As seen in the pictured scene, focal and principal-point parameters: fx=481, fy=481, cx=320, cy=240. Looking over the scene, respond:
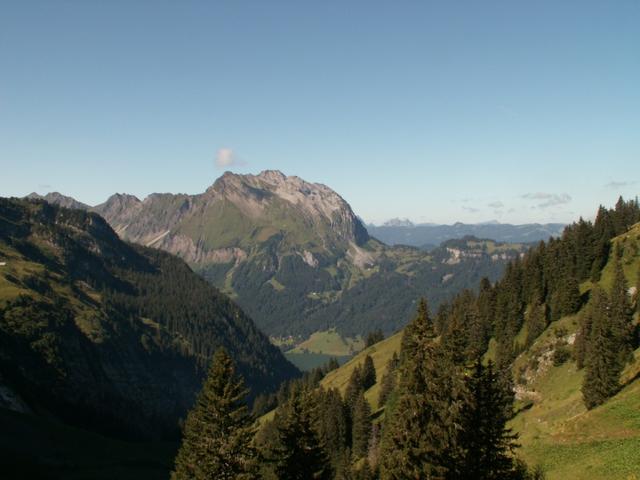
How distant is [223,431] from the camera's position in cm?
3228

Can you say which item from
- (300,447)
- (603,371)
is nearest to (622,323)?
(603,371)

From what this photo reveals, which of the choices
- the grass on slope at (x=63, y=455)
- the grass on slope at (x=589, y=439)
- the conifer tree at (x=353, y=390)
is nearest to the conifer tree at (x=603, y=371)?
the grass on slope at (x=589, y=439)

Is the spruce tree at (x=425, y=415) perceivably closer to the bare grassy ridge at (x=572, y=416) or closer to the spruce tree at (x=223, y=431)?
the spruce tree at (x=223, y=431)

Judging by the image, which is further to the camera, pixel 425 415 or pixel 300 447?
pixel 300 447

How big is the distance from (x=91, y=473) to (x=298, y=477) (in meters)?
60.4

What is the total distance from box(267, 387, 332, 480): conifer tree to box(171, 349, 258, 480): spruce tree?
2028mm

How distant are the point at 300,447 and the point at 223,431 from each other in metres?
5.28

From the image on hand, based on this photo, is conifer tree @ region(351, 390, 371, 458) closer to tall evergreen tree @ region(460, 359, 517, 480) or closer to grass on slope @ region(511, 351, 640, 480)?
grass on slope @ region(511, 351, 640, 480)

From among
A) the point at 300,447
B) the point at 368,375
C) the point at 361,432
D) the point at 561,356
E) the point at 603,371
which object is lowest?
the point at 361,432

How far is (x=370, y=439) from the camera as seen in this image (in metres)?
85.4

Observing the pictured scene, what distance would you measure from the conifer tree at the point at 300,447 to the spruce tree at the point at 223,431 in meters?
2.03

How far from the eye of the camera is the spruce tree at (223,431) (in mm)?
31641

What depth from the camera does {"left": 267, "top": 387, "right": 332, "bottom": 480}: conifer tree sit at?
3206 centimetres

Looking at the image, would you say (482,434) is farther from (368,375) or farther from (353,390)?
(368,375)
